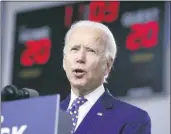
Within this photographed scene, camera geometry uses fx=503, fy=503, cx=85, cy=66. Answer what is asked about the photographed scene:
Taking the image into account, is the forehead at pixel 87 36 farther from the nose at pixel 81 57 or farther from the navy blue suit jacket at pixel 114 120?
the navy blue suit jacket at pixel 114 120

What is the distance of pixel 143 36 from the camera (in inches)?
107

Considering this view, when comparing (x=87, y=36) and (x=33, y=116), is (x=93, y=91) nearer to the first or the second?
(x=87, y=36)

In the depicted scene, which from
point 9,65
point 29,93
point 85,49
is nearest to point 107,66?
point 85,49

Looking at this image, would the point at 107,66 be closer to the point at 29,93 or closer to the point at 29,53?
the point at 29,93

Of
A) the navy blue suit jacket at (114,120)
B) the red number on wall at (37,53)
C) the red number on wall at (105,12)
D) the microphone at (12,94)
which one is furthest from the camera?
the red number on wall at (37,53)

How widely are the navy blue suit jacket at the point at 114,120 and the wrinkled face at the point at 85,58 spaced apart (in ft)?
0.21

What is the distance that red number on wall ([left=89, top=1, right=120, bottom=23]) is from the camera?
2867 millimetres

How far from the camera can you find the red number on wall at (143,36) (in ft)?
8.85

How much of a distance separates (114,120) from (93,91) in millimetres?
127

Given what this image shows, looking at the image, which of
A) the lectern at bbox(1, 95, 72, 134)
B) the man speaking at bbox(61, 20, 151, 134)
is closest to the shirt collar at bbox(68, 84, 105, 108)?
the man speaking at bbox(61, 20, 151, 134)

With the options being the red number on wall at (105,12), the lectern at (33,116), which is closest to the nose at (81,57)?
the lectern at (33,116)

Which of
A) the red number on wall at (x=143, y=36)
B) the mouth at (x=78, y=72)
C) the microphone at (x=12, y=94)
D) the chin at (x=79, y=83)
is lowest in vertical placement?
the red number on wall at (x=143, y=36)

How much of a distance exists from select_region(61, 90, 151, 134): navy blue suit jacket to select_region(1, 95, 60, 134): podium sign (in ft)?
1.31

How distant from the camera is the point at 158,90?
8.75 feet
